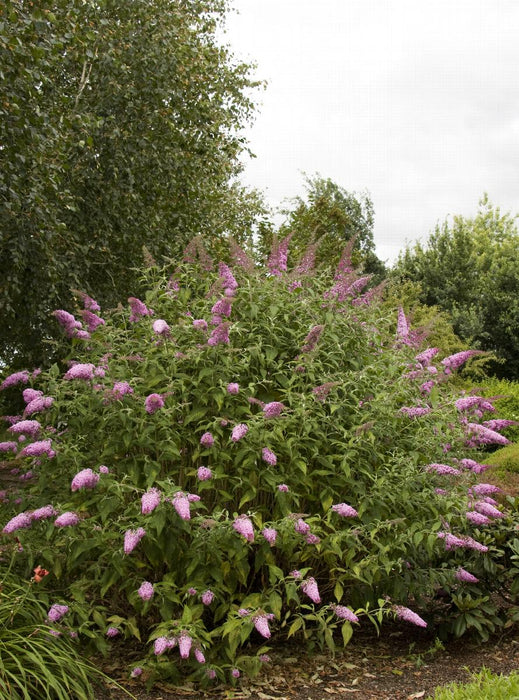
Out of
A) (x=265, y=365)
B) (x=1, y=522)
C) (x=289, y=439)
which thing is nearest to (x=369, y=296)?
(x=265, y=365)

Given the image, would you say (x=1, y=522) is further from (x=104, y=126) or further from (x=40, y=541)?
(x=104, y=126)

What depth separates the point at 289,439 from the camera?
418 cm

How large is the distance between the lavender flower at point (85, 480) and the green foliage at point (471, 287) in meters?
16.0

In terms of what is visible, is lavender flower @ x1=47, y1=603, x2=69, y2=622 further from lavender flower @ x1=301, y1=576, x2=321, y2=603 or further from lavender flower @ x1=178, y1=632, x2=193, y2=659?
lavender flower @ x1=301, y1=576, x2=321, y2=603

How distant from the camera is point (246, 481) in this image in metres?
4.27

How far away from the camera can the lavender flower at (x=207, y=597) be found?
402cm

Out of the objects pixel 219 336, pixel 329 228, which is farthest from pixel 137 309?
pixel 329 228

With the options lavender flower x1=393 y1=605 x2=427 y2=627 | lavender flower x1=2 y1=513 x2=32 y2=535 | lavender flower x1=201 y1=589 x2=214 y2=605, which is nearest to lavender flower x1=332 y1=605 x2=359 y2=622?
lavender flower x1=393 y1=605 x2=427 y2=627

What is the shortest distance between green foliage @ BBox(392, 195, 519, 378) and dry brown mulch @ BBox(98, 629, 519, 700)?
14486 millimetres

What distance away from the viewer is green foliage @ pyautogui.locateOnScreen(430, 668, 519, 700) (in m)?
3.59

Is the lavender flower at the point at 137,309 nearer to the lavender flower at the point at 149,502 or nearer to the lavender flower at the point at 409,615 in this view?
the lavender flower at the point at 149,502

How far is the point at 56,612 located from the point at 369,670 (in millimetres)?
1923

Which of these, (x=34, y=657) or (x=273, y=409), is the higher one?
(x=273, y=409)

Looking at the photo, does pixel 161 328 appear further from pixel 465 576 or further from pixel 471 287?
pixel 471 287
